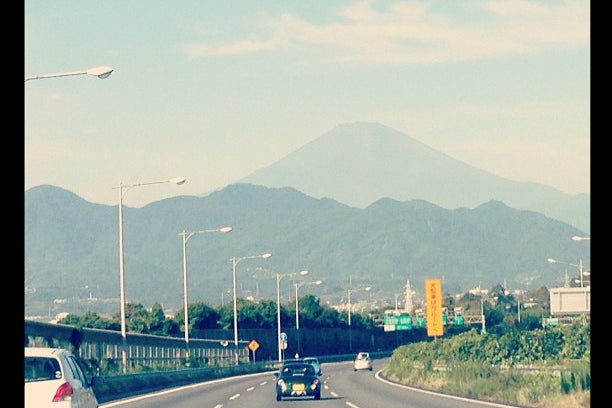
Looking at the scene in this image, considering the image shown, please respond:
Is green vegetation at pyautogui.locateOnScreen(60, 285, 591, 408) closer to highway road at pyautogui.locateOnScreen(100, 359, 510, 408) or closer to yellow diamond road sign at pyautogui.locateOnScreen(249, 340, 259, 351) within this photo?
highway road at pyautogui.locateOnScreen(100, 359, 510, 408)

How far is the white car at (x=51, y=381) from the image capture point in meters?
18.2

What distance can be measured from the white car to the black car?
68.0ft

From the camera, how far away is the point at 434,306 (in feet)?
200

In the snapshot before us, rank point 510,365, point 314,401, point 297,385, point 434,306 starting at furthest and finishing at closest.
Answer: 1. point 434,306
2. point 510,365
3. point 297,385
4. point 314,401

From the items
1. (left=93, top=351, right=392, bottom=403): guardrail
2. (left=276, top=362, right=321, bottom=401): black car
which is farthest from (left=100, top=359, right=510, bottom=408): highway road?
(left=93, top=351, right=392, bottom=403): guardrail

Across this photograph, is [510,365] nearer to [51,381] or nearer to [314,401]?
[314,401]

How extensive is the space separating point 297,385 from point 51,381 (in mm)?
21971

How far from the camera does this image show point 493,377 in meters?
39.9

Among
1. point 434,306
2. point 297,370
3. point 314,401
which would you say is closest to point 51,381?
point 314,401

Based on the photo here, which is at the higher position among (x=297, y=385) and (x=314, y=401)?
(x=297, y=385)
